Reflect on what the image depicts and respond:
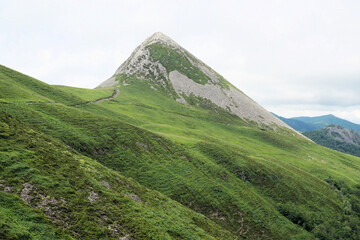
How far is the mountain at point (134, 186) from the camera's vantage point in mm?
18266

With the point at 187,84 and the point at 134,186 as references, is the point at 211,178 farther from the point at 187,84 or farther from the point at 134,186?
the point at 187,84

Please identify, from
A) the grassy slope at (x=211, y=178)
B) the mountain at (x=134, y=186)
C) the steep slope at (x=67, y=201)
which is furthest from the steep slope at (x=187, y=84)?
the steep slope at (x=67, y=201)

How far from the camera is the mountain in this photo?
1827 centimetres

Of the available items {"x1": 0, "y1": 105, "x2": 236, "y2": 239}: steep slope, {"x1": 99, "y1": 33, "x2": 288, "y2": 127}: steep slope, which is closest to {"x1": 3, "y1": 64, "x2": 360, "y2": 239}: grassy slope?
{"x1": 0, "y1": 105, "x2": 236, "y2": 239}: steep slope

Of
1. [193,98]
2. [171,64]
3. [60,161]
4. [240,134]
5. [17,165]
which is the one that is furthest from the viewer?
[171,64]

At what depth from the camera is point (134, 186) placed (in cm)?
3109

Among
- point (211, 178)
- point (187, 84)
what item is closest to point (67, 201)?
point (211, 178)

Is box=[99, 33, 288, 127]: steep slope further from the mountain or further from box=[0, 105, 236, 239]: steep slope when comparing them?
box=[0, 105, 236, 239]: steep slope

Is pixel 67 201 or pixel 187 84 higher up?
pixel 187 84

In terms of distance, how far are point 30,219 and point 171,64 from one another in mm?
189921

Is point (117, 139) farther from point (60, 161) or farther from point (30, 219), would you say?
point (30, 219)

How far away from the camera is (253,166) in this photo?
6009cm

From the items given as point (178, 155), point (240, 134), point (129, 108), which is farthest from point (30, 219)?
point (240, 134)

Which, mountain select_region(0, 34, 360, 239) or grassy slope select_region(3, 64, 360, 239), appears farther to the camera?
grassy slope select_region(3, 64, 360, 239)
